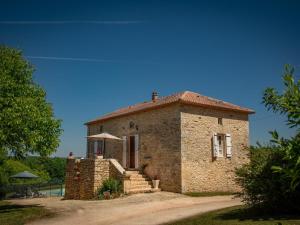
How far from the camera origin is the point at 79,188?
15.8m

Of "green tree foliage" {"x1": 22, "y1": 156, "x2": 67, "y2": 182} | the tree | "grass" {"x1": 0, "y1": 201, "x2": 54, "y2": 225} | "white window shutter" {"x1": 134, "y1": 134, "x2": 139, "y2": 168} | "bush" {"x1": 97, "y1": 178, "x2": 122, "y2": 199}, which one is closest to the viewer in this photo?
"grass" {"x1": 0, "y1": 201, "x2": 54, "y2": 225}

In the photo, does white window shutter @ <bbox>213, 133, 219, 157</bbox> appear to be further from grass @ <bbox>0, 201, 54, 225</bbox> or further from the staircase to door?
grass @ <bbox>0, 201, 54, 225</bbox>

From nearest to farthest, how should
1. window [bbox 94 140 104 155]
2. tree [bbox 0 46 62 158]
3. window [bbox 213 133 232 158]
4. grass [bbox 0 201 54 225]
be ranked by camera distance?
grass [bbox 0 201 54 225], tree [bbox 0 46 62 158], window [bbox 213 133 232 158], window [bbox 94 140 104 155]

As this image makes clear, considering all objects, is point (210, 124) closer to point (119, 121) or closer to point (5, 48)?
point (119, 121)

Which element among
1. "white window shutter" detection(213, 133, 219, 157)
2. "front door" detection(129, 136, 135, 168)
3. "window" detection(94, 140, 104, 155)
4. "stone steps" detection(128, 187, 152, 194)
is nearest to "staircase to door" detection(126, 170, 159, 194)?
"stone steps" detection(128, 187, 152, 194)

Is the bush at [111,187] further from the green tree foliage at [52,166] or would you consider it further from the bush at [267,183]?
the green tree foliage at [52,166]

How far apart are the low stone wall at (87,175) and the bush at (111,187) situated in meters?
0.28

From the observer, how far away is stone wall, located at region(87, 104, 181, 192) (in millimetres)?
15125

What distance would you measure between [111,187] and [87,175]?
1.68 meters

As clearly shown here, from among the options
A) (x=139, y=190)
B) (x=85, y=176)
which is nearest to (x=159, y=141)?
(x=139, y=190)

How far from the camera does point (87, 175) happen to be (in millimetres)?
15414

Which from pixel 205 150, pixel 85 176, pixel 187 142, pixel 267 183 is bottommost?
pixel 85 176

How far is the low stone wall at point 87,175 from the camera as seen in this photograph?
1496cm

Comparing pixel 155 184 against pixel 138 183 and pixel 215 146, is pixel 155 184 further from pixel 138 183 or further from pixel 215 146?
pixel 215 146
